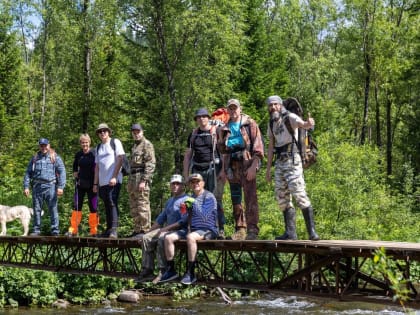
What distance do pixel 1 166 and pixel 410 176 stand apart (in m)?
19.7

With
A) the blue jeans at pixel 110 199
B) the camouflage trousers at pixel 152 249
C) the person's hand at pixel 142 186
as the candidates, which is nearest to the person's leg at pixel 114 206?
the blue jeans at pixel 110 199

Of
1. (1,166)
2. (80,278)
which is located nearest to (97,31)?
(1,166)

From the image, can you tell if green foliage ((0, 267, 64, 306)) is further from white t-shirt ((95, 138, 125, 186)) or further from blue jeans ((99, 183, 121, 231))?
white t-shirt ((95, 138, 125, 186))

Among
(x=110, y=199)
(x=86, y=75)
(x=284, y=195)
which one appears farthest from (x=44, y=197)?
(x=86, y=75)

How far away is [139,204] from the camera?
1165 cm

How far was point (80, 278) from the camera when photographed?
21.6 meters

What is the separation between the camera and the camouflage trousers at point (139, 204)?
458 inches

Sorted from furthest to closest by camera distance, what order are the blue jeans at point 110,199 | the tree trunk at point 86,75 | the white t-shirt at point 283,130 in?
1. the tree trunk at point 86,75
2. the blue jeans at point 110,199
3. the white t-shirt at point 283,130

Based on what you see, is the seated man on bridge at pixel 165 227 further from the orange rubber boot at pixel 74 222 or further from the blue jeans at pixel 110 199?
the orange rubber boot at pixel 74 222

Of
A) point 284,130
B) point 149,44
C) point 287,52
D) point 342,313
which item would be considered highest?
point 287,52

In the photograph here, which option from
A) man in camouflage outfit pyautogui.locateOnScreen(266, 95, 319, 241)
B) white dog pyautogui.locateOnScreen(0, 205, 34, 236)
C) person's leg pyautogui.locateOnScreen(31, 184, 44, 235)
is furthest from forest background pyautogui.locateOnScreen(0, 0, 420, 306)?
man in camouflage outfit pyautogui.locateOnScreen(266, 95, 319, 241)

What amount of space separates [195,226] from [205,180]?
3.13ft

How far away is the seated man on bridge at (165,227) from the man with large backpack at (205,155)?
0.46 m

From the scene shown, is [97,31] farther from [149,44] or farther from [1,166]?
[1,166]
